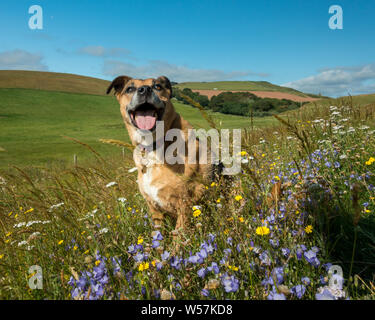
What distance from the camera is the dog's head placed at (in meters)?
3.24

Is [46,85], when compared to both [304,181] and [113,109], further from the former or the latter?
[304,181]

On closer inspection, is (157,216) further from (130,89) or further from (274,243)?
(130,89)

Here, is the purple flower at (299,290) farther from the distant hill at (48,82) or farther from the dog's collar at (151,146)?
the distant hill at (48,82)

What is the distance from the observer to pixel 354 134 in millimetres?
4184

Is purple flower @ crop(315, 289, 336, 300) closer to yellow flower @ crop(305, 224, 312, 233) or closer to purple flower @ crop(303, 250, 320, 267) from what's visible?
purple flower @ crop(303, 250, 320, 267)

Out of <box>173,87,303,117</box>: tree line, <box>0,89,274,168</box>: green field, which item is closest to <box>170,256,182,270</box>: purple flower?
<box>173,87,303,117</box>: tree line

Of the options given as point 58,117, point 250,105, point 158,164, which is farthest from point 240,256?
point 58,117

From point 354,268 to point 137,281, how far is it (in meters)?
1.55

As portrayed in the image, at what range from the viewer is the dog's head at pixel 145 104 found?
324 cm

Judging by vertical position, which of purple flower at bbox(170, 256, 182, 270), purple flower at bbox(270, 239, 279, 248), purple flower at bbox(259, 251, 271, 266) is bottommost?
purple flower at bbox(170, 256, 182, 270)

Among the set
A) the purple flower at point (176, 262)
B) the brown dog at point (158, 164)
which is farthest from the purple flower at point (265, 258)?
the brown dog at point (158, 164)

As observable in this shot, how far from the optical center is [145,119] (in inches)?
130

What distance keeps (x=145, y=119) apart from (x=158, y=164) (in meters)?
0.71
